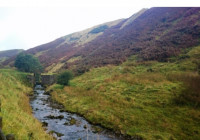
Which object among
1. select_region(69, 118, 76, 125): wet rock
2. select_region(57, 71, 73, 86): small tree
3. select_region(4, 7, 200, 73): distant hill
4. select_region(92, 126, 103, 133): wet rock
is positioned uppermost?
select_region(4, 7, 200, 73): distant hill

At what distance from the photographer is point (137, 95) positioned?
75.5ft

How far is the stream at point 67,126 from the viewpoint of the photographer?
1570 cm

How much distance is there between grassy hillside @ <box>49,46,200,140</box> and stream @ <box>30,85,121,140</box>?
1.35 m

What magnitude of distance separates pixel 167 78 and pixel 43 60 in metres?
60.4

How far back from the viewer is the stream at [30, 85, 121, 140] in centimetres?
1570

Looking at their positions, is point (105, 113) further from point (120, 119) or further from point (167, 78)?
point (167, 78)

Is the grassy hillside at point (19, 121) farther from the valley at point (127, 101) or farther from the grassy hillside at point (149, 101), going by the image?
the grassy hillside at point (149, 101)

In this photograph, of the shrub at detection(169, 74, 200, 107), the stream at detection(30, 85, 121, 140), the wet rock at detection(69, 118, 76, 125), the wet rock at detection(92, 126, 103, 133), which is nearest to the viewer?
the stream at detection(30, 85, 121, 140)

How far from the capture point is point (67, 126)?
1803cm

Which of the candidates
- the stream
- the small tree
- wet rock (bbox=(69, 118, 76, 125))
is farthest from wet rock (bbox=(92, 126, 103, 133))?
the small tree

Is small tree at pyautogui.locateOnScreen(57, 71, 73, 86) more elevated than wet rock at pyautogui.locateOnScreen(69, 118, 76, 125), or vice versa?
small tree at pyautogui.locateOnScreen(57, 71, 73, 86)

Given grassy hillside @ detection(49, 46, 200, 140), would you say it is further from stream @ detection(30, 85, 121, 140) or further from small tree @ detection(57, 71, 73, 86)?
small tree @ detection(57, 71, 73, 86)

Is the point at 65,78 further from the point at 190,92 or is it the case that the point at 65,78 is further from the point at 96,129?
the point at 190,92

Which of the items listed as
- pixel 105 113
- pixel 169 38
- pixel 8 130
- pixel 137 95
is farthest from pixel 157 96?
pixel 169 38
